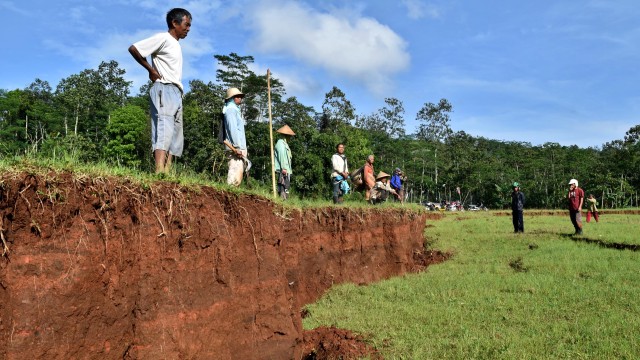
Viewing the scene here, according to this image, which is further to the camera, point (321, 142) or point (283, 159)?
point (321, 142)

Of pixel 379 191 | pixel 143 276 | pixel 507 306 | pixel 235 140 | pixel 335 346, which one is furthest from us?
pixel 379 191

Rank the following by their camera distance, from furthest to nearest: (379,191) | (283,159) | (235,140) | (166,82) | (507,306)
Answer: (379,191), (283,159), (507,306), (235,140), (166,82)

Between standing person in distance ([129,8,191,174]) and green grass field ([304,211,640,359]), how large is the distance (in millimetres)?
4305

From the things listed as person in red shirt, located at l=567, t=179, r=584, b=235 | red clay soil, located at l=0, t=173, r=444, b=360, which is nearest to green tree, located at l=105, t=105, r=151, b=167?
person in red shirt, located at l=567, t=179, r=584, b=235

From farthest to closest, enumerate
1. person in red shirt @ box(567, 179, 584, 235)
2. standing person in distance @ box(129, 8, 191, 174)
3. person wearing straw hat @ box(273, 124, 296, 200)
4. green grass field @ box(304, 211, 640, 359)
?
person in red shirt @ box(567, 179, 584, 235)
person wearing straw hat @ box(273, 124, 296, 200)
green grass field @ box(304, 211, 640, 359)
standing person in distance @ box(129, 8, 191, 174)

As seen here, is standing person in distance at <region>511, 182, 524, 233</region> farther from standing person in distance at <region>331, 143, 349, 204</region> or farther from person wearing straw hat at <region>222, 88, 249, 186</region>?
person wearing straw hat at <region>222, 88, 249, 186</region>

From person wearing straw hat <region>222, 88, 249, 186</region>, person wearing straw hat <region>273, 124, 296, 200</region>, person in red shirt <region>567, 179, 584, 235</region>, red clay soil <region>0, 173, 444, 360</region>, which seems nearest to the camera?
red clay soil <region>0, 173, 444, 360</region>

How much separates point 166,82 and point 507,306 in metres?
7.25

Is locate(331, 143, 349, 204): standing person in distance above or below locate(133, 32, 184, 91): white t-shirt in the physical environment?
below

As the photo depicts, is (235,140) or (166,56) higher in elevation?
(166,56)

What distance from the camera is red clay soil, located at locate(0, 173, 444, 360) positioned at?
3990mm

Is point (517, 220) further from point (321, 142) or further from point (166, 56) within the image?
point (321, 142)

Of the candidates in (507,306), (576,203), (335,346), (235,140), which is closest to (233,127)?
(235,140)

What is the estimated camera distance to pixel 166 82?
602 cm
